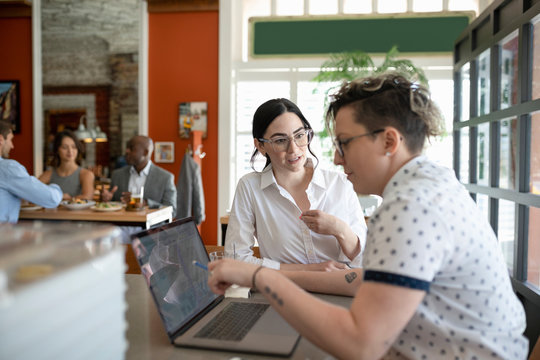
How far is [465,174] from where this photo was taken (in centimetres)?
366

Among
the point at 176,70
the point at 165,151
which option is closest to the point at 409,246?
the point at 165,151

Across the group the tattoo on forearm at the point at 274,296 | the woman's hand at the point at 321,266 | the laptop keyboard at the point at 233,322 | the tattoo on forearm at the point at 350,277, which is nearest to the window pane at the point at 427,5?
the woman's hand at the point at 321,266

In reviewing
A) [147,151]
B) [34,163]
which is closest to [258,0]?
[147,151]

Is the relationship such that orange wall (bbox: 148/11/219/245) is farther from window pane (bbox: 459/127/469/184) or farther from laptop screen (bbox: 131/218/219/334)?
laptop screen (bbox: 131/218/219/334)

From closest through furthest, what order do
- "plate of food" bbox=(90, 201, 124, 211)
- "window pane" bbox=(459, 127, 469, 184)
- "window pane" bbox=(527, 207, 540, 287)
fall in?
"window pane" bbox=(527, 207, 540, 287)
"window pane" bbox=(459, 127, 469, 184)
"plate of food" bbox=(90, 201, 124, 211)

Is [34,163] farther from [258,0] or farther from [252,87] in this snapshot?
[258,0]

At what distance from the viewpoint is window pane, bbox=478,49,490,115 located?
3.10 m

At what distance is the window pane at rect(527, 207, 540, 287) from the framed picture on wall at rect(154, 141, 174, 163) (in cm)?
480

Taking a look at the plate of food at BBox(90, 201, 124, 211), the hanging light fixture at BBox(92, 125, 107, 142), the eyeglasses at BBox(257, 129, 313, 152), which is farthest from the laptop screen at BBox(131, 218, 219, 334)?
the hanging light fixture at BBox(92, 125, 107, 142)

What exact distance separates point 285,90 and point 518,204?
13.7 feet

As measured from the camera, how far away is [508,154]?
2713 millimetres

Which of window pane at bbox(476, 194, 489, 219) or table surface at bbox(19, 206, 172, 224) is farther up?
window pane at bbox(476, 194, 489, 219)

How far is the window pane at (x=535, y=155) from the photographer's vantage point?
91.3 inches

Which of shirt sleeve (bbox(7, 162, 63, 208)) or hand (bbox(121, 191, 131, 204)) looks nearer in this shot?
shirt sleeve (bbox(7, 162, 63, 208))
